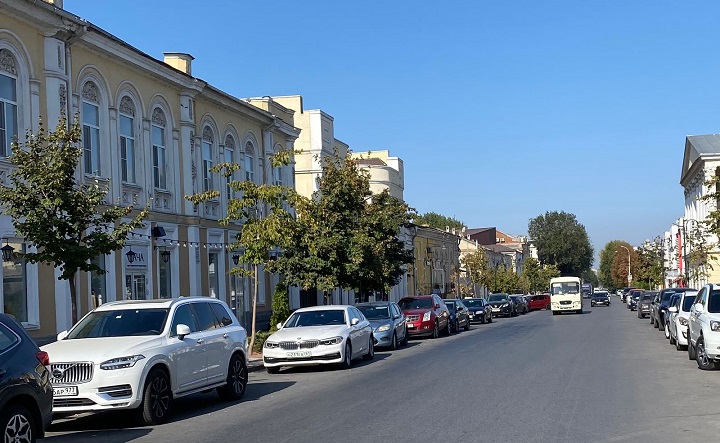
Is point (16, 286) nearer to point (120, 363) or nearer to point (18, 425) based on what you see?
point (120, 363)

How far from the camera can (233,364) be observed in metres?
15.6

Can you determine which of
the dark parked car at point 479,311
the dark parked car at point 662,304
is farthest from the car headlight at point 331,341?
the dark parked car at point 479,311

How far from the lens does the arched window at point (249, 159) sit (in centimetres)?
3928

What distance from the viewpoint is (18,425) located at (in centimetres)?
922

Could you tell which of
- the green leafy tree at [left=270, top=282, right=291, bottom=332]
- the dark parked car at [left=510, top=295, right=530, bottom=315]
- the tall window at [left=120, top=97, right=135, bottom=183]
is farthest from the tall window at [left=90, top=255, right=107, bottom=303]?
the dark parked car at [left=510, top=295, right=530, bottom=315]

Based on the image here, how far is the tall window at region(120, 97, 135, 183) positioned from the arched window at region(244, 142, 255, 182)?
9.96m

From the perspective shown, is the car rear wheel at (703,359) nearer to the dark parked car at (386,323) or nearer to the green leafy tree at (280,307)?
the dark parked car at (386,323)

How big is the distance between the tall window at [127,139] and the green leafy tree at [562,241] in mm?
137372

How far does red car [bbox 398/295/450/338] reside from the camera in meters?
34.4

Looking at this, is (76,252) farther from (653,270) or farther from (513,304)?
(653,270)

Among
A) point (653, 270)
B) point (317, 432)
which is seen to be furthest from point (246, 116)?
point (653, 270)

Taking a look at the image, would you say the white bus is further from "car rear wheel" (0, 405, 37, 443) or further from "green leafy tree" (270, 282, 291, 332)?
"car rear wheel" (0, 405, 37, 443)

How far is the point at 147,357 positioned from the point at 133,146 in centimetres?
1808

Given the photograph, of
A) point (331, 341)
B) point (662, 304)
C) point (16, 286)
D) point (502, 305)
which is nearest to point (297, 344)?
point (331, 341)
